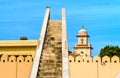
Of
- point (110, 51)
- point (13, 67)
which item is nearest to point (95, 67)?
point (13, 67)

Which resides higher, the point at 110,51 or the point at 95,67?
the point at 110,51

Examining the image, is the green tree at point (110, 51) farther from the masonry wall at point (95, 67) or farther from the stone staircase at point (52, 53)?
the masonry wall at point (95, 67)

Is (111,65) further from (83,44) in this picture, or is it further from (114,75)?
(83,44)

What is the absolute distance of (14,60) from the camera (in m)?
19.6

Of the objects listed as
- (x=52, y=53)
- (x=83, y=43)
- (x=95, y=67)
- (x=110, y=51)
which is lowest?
(x=95, y=67)

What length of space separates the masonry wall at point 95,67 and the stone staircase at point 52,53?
0.94 meters

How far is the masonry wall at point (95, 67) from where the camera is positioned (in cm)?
1917

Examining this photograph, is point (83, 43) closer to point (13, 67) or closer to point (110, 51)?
point (110, 51)

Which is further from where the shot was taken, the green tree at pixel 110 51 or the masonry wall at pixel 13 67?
the green tree at pixel 110 51

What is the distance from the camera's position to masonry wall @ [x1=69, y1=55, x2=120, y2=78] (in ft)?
62.9

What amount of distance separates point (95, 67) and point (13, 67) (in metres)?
3.07

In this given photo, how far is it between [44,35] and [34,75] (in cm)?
358

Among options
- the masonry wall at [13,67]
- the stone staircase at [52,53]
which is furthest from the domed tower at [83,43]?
the masonry wall at [13,67]

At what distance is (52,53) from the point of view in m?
18.1
